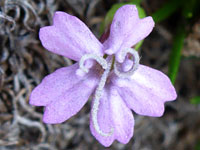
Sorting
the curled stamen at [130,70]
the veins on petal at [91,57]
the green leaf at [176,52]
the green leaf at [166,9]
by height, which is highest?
the veins on petal at [91,57]

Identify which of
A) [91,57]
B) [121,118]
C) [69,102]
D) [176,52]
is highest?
[91,57]

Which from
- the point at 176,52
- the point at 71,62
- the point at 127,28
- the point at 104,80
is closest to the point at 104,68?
the point at 104,80

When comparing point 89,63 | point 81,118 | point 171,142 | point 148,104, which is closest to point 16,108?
point 81,118

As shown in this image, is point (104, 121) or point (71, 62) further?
point (71, 62)

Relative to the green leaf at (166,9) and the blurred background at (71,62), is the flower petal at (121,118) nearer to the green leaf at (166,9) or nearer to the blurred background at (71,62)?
the blurred background at (71,62)

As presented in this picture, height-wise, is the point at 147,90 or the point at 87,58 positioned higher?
the point at 87,58

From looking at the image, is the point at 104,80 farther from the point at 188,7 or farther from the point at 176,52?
the point at 188,7

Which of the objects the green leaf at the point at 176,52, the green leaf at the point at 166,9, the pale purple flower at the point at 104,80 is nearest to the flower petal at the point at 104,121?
the pale purple flower at the point at 104,80
